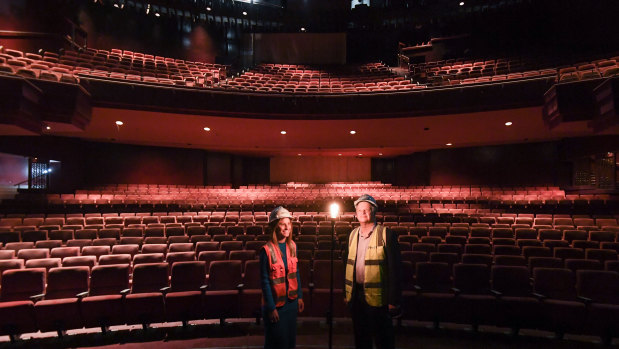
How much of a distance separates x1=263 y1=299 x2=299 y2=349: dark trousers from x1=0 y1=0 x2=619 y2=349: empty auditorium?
0.05 feet

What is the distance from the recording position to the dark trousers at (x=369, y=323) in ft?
6.34

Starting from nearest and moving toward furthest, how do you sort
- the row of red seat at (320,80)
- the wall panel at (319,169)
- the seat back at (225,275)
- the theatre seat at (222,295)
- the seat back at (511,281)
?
the theatre seat at (222,295)
the seat back at (511,281)
the seat back at (225,275)
the row of red seat at (320,80)
the wall panel at (319,169)

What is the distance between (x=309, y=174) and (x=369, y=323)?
13.1 m

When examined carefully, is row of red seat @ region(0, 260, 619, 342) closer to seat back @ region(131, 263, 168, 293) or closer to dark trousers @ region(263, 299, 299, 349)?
seat back @ region(131, 263, 168, 293)

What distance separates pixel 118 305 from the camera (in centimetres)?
306

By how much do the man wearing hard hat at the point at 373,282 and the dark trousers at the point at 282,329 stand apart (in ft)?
1.26

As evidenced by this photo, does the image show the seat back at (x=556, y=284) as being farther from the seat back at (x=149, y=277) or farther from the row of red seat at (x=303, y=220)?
the seat back at (x=149, y=277)

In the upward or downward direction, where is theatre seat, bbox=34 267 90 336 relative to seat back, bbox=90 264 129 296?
downward

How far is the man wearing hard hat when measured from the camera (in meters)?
1.91

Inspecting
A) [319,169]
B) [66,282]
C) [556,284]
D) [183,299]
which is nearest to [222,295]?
[183,299]

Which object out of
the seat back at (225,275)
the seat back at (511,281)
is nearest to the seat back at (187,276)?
the seat back at (225,275)

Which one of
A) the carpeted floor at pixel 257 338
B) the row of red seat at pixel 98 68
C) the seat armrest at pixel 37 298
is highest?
the row of red seat at pixel 98 68

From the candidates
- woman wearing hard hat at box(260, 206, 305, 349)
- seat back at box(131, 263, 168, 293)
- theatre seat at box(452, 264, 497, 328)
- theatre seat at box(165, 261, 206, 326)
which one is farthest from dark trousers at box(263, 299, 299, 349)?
seat back at box(131, 263, 168, 293)

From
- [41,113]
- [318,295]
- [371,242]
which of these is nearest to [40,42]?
[41,113]
